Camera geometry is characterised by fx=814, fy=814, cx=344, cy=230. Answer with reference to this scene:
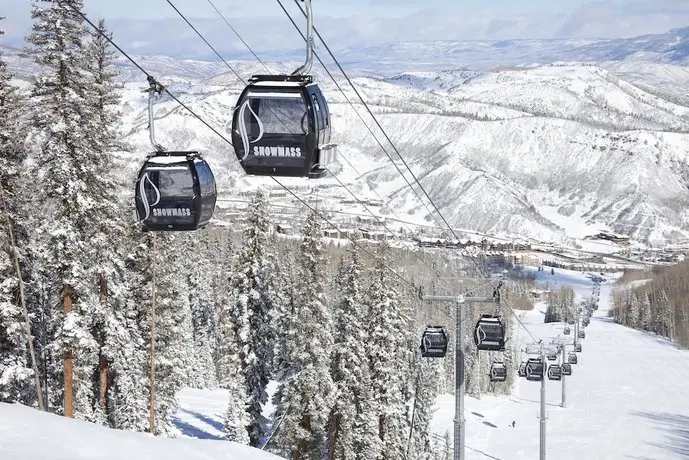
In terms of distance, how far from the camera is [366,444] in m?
35.1

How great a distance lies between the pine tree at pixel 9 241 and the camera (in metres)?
23.2

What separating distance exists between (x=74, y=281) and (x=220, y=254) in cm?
7080

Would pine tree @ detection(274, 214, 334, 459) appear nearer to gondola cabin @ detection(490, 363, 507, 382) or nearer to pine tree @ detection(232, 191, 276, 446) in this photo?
pine tree @ detection(232, 191, 276, 446)

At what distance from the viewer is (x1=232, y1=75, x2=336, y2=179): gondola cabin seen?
31.5ft

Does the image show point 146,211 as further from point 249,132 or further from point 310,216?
point 310,216

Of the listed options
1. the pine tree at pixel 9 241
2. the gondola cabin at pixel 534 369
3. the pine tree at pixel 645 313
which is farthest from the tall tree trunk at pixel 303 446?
the pine tree at pixel 645 313

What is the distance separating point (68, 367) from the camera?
22.5 metres

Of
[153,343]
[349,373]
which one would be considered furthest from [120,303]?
[349,373]

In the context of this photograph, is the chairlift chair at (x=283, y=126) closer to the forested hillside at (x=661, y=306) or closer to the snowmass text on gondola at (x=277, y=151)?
the snowmass text on gondola at (x=277, y=151)

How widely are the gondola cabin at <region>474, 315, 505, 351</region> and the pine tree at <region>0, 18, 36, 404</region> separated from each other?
14556 millimetres

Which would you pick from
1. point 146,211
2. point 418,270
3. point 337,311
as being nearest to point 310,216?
point 337,311

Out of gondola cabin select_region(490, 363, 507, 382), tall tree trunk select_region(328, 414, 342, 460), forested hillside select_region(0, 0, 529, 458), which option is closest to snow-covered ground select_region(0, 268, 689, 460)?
tall tree trunk select_region(328, 414, 342, 460)

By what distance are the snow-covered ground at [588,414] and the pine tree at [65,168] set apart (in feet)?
76.2

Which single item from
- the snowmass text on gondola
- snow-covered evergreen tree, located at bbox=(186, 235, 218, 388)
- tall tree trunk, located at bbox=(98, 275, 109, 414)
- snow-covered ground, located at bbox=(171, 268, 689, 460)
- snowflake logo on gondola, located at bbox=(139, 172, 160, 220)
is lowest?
snow-covered ground, located at bbox=(171, 268, 689, 460)
